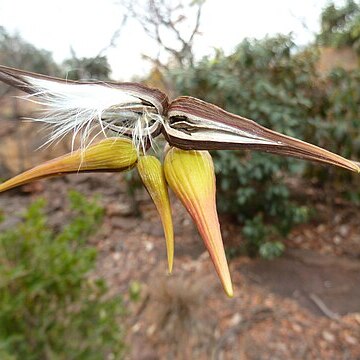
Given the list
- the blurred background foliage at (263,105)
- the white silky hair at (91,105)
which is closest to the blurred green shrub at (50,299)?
the blurred background foliage at (263,105)

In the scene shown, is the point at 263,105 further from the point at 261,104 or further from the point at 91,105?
the point at 91,105

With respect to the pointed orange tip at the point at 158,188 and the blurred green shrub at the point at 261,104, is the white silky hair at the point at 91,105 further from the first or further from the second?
the blurred green shrub at the point at 261,104

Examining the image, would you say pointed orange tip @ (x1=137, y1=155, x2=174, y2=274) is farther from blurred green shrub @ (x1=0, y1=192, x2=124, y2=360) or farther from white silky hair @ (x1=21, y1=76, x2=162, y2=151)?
blurred green shrub @ (x1=0, y1=192, x2=124, y2=360)

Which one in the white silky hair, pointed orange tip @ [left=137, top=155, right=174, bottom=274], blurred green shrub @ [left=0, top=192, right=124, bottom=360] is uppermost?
the white silky hair

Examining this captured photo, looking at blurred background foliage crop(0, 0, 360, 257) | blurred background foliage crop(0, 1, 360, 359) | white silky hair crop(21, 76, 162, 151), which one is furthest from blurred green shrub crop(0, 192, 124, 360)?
blurred background foliage crop(0, 0, 360, 257)

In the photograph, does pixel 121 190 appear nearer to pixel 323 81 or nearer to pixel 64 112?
pixel 323 81

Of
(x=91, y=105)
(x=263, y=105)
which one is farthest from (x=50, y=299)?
(x=263, y=105)
